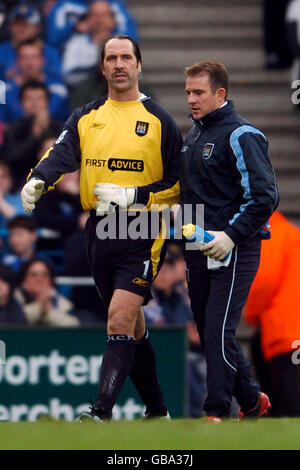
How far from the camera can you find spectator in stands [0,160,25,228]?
1157 centimetres

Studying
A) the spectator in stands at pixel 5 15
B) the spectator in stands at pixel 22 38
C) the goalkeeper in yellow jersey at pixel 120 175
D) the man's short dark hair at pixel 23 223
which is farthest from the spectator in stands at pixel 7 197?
the goalkeeper in yellow jersey at pixel 120 175

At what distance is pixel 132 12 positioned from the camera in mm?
14430

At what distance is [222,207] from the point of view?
6.79 meters

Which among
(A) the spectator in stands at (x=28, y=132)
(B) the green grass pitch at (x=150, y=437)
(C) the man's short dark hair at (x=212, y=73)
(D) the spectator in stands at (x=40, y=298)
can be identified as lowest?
(B) the green grass pitch at (x=150, y=437)

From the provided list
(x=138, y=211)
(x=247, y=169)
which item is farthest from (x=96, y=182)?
(x=247, y=169)

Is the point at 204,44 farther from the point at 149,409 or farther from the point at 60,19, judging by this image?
the point at 149,409

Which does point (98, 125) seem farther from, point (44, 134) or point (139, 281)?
point (44, 134)

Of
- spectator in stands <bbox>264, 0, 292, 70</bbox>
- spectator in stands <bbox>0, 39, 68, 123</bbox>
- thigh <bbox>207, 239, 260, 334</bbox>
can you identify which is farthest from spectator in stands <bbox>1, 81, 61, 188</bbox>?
thigh <bbox>207, 239, 260, 334</bbox>

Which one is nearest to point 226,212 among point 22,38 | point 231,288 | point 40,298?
point 231,288

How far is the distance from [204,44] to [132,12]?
38.8 inches

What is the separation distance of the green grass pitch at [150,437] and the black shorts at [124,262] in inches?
43.2

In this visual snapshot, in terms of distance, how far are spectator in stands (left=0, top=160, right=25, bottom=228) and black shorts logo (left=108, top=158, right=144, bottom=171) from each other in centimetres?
474

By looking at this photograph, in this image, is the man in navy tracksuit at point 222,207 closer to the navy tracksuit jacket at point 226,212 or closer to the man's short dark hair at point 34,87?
the navy tracksuit jacket at point 226,212

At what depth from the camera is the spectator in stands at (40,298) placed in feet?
35.2
